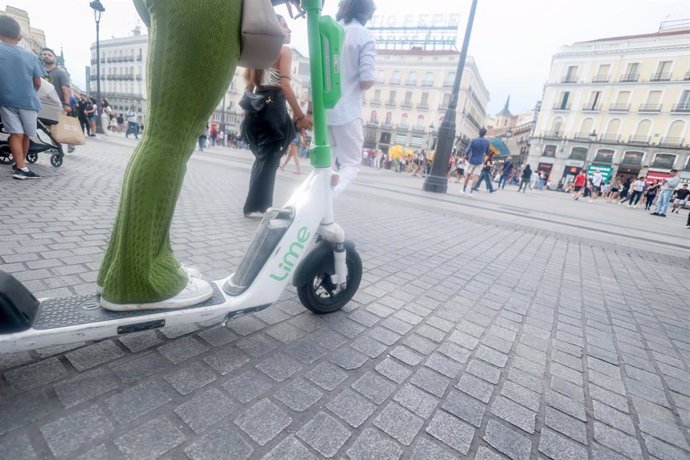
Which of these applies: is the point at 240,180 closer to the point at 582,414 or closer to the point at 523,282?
the point at 523,282

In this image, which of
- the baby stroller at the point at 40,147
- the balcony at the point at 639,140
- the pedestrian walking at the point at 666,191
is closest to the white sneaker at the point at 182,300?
the baby stroller at the point at 40,147

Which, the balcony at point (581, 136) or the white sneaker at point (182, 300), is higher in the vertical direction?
the balcony at point (581, 136)

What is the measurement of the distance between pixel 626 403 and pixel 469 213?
5684 millimetres

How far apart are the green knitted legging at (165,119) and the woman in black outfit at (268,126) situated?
6.39 feet

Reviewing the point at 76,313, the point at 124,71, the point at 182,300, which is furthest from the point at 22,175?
the point at 124,71

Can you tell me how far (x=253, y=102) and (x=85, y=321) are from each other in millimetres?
2760

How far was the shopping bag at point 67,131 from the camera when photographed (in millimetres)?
6074

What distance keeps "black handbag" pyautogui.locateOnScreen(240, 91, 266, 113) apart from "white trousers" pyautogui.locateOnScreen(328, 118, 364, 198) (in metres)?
0.72

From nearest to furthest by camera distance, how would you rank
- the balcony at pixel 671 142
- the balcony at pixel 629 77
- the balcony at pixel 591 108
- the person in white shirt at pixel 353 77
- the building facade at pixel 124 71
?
the person in white shirt at pixel 353 77 < the balcony at pixel 671 142 < the balcony at pixel 629 77 < the balcony at pixel 591 108 < the building facade at pixel 124 71

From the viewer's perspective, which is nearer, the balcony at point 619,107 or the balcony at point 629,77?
the balcony at point 629,77

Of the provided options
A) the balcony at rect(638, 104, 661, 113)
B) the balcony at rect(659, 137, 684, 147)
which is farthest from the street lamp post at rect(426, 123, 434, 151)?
the balcony at rect(659, 137, 684, 147)

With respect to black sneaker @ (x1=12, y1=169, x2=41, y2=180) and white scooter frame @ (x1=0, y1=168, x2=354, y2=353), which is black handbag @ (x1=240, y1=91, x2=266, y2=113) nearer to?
white scooter frame @ (x1=0, y1=168, x2=354, y2=353)

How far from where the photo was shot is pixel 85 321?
3.84 feet

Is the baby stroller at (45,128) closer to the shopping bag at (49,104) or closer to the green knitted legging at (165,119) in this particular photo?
the shopping bag at (49,104)
